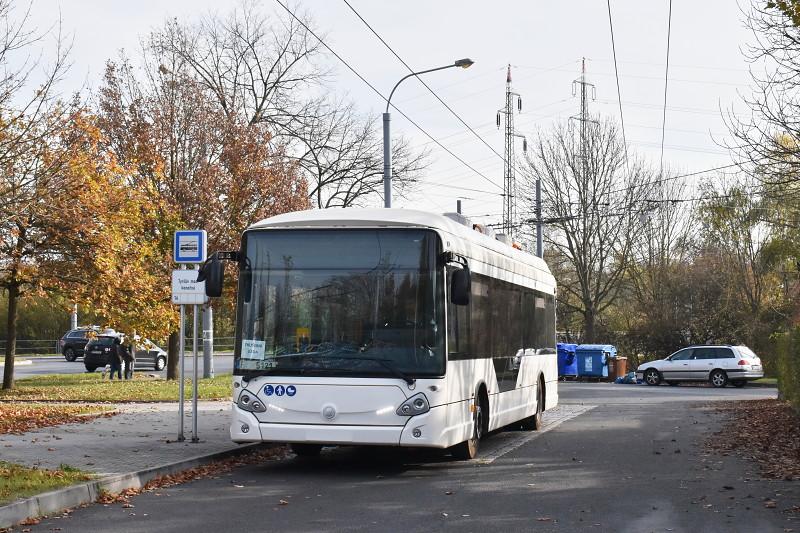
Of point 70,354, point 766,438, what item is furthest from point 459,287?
point 70,354

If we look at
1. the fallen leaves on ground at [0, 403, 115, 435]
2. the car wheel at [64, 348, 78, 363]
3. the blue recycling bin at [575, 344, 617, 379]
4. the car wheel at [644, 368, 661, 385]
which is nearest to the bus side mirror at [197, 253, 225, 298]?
the fallen leaves on ground at [0, 403, 115, 435]

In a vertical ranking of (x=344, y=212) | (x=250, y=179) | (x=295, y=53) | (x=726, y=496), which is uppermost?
(x=295, y=53)

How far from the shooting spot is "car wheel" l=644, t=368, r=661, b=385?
133 ft

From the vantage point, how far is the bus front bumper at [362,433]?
462 inches

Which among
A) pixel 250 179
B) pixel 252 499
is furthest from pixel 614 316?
pixel 252 499

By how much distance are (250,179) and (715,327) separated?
2318 cm

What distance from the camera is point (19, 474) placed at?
34.9 feet

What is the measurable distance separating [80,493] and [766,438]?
1084 cm

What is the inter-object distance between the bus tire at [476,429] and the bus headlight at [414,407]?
171cm

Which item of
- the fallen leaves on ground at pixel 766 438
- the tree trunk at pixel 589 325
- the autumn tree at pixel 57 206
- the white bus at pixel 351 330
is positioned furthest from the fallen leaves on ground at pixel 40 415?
the tree trunk at pixel 589 325

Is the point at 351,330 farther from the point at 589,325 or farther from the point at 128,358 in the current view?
the point at 589,325

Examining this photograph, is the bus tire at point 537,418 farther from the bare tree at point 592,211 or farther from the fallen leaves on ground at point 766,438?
the bare tree at point 592,211

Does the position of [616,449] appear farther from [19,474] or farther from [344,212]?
[19,474]

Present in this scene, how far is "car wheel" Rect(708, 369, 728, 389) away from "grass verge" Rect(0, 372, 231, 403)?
17.4 metres
